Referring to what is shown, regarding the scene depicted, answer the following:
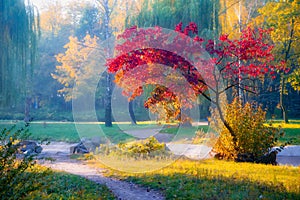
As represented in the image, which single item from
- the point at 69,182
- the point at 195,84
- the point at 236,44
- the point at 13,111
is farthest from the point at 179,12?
the point at 13,111

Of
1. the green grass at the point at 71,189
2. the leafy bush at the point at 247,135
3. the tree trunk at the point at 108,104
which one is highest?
the tree trunk at the point at 108,104

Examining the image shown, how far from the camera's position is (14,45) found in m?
10.8

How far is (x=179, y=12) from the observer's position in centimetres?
1656

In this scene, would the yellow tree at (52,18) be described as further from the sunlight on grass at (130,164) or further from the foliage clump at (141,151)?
the sunlight on grass at (130,164)

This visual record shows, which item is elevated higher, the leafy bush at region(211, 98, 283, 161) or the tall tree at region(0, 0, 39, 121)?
the tall tree at region(0, 0, 39, 121)

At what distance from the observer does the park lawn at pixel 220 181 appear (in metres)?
5.45

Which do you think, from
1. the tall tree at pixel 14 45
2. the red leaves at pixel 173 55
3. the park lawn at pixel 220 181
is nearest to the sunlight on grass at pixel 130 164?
the park lawn at pixel 220 181

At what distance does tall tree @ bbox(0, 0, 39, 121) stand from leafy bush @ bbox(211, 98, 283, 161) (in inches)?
270

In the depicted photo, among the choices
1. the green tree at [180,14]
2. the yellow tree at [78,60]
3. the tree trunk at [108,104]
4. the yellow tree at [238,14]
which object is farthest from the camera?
the yellow tree at [78,60]

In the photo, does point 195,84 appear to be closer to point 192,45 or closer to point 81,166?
point 192,45

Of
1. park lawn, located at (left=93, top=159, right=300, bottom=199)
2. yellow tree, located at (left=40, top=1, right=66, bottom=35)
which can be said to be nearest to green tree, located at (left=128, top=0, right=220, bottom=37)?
park lawn, located at (left=93, top=159, right=300, bottom=199)

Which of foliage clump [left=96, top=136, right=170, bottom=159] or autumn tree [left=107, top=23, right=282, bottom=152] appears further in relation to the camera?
foliage clump [left=96, top=136, right=170, bottom=159]

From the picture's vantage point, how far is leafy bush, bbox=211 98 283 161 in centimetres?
876

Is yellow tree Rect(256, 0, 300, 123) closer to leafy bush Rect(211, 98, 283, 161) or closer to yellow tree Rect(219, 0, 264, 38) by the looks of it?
yellow tree Rect(219, 0, 264, 38)
